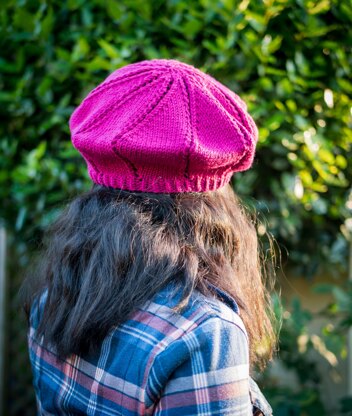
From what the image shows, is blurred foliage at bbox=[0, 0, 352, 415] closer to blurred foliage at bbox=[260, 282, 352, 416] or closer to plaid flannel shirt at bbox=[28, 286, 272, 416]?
blurred foliage at bbox=[260, 282, 352, 416]

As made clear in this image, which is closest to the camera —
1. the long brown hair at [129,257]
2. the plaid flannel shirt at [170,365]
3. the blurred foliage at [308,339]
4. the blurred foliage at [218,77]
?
the plaid flannel shirt at [170,365]

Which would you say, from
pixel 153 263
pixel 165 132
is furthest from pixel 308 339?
pixel 165 132

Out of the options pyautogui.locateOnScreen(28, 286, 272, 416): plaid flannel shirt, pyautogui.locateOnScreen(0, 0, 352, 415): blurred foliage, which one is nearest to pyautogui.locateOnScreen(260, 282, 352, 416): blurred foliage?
pyautogui.locateOnScreen(0, 0, 352, 415): blurred foliage

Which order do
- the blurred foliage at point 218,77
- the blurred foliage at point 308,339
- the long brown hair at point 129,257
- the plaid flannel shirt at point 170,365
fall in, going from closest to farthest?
the plaid flannel shirt at point 170,365 → the long brown hair at point 129,257 → the blurred foliage at point 218,77 → the blurred foliage at point 308,339

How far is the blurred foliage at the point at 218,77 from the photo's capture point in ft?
6.24

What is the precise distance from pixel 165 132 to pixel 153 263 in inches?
11.1

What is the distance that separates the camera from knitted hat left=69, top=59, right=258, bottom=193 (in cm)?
111

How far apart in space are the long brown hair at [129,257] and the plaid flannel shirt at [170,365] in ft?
0.11

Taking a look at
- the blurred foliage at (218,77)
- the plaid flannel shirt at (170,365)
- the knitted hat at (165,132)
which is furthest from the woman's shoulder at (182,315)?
the blurred foliage at (218,77)

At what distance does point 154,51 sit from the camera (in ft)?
6.46

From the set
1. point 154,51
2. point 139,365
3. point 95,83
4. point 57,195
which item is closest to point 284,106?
point 154,51

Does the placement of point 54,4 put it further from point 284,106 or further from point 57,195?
point 284,106

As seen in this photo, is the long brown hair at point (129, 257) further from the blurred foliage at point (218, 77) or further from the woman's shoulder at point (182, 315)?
the blurred foliage at point (218, 77)

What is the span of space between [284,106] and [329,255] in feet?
3.66
